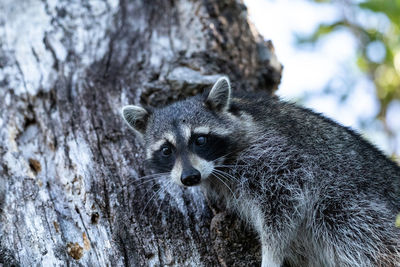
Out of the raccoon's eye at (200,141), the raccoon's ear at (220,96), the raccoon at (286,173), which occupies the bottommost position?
the raccoon at (286,173)

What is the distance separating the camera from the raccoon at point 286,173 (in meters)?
3.93

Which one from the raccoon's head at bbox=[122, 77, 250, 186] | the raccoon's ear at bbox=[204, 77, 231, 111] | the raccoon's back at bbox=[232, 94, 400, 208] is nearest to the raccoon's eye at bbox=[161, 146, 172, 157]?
the raccoon's head at bbox=[122, 77, 250, 186]

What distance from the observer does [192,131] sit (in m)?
4.25

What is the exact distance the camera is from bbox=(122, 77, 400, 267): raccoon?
3934mm

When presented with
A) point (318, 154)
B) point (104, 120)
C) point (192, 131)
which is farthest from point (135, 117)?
point (318, 154)

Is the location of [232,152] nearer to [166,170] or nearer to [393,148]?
[166,170]

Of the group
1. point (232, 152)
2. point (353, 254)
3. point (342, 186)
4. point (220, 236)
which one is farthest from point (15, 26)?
point (353, 254)

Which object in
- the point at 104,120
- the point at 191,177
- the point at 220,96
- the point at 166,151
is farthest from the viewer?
the point at 104,120

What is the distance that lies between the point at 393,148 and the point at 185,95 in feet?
12.6

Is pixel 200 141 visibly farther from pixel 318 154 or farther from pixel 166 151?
pixel 318 154

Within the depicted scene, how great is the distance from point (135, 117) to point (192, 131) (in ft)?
2.23

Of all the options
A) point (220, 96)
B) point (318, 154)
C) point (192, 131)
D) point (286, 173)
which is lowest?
point (286, 173)

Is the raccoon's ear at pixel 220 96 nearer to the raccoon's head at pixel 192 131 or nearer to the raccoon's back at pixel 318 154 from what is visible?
the raccoon's head at pixel 192 131

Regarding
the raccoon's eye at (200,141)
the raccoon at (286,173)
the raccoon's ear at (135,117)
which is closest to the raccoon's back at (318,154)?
the raccoon at (286,173)
